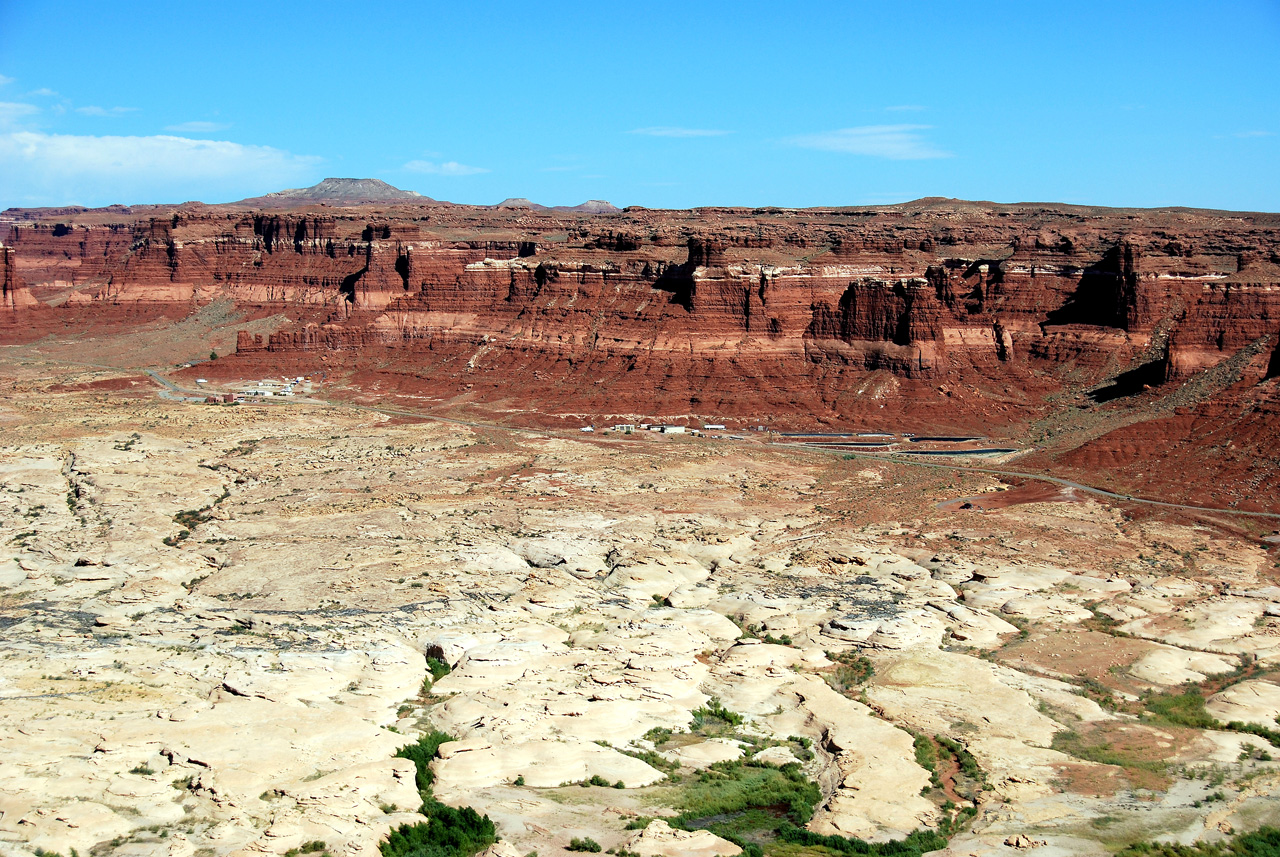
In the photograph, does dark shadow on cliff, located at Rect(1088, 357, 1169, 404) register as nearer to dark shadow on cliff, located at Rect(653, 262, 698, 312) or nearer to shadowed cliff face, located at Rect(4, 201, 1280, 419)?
shadowed cliff face, located at Rect(4, 201, 1280, 419)

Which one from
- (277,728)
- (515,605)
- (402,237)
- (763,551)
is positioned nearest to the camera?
(277,728)

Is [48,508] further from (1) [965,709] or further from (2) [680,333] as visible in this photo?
(2) [680,333]

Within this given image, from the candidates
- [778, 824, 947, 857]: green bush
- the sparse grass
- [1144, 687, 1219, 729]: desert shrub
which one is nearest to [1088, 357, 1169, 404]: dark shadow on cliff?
[1144, 687, 1219, 729]: desert shrub

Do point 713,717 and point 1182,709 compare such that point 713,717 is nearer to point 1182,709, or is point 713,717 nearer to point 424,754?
point 424,754

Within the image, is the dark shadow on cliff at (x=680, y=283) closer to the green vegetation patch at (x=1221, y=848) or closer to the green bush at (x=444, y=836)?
the green bush at (x=444, y=836)

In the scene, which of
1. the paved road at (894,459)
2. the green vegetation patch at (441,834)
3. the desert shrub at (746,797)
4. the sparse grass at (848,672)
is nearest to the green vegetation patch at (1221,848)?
the desert shrub at (746,797)

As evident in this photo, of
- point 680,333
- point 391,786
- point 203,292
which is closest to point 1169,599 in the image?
point 391,786

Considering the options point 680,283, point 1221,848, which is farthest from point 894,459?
point 1221,848
